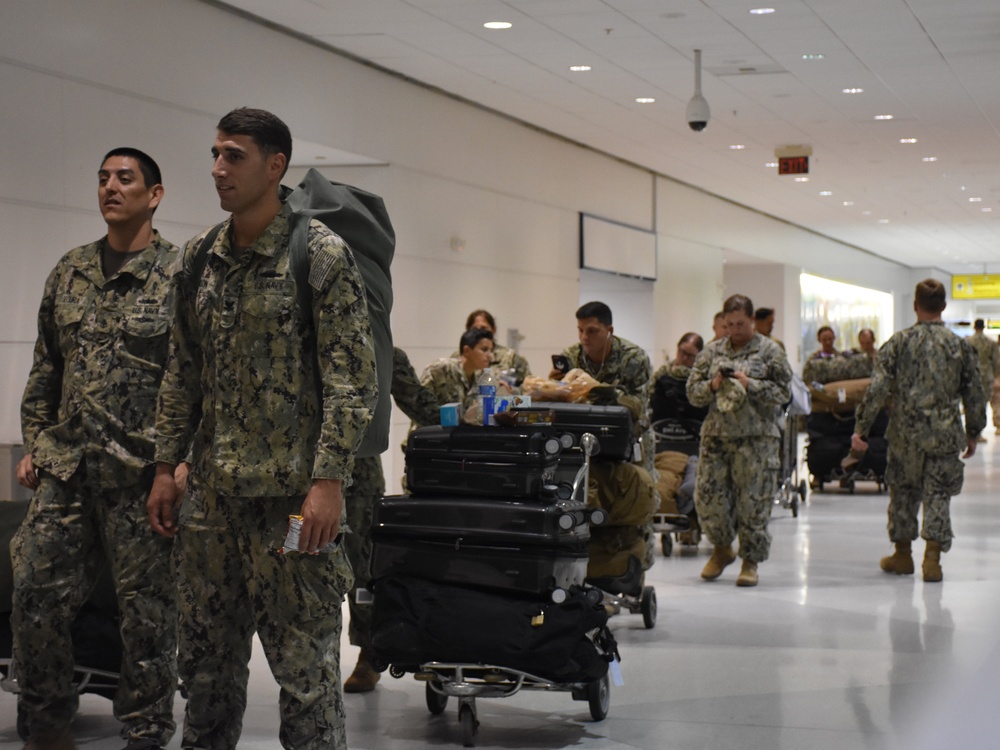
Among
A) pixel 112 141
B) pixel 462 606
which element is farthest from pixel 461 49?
pixel 462 606

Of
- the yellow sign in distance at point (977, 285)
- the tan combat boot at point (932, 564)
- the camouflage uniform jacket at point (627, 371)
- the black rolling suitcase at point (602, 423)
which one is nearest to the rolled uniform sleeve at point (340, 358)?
the black rolling suitcase at point (602, 423)

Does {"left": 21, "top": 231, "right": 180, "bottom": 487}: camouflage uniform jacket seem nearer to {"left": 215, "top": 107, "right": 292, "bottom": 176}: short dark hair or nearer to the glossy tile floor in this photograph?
{"left": 215, "top": 107, "right": 292, "bottom": 176}: short dark hair

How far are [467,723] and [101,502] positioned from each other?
53.6 inches

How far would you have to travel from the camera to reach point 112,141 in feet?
26.0

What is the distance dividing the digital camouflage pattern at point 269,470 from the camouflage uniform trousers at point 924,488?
17.6ft

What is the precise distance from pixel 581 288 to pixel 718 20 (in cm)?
937

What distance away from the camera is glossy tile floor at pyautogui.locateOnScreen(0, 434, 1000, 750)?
432 cm

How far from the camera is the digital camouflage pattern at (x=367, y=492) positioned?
4.64 meters

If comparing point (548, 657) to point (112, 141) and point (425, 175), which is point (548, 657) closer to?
point (112, 141)

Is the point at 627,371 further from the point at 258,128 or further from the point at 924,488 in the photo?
the point at 258,128

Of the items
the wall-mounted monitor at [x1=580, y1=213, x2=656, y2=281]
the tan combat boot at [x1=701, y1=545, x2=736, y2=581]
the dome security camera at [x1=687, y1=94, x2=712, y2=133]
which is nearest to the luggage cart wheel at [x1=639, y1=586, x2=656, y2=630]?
the tan combat boot at [x1=701, y1=545, x2=736, y2=581]

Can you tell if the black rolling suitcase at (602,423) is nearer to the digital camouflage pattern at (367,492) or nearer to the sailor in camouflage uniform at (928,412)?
the digital camouflage pattern at (367,492)

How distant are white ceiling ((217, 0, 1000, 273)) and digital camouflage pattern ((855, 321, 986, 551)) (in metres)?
2.80

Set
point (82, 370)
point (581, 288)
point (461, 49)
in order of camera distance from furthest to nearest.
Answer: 1. point (581, 288)
2. point (461, 49)
3. point (82, 370)
